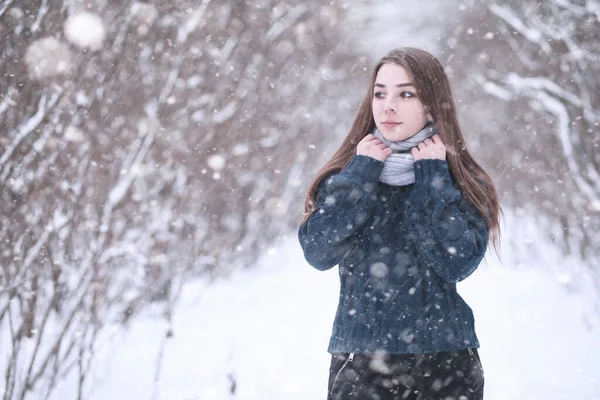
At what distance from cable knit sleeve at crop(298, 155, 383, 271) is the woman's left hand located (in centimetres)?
12

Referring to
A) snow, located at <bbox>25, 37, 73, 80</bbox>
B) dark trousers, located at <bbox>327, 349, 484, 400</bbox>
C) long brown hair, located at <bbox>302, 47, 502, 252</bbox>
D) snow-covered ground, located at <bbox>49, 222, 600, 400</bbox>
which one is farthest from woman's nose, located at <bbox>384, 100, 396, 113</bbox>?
snow-covered ground, located at <bbox>49, 222, 600, 400</bbox>

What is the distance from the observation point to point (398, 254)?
1956 mm

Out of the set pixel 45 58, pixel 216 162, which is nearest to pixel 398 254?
pixel 45 58

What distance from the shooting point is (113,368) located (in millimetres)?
4461

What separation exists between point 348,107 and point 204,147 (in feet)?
Answer: 14.6

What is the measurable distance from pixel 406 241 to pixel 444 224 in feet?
0.56

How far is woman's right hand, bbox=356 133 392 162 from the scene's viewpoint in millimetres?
2029

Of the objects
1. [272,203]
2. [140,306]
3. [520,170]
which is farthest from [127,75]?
[520,170]

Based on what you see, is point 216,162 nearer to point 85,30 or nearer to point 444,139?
point 85,30

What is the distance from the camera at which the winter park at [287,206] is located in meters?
1.94

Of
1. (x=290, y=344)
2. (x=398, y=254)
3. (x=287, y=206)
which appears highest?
(x=287, y=206)

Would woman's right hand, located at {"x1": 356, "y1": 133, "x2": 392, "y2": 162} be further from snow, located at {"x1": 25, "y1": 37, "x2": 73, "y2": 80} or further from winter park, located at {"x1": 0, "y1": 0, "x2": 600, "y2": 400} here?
snow, located at {"x1": 25, "y1": 37, "x2": 73, "y2": 80}

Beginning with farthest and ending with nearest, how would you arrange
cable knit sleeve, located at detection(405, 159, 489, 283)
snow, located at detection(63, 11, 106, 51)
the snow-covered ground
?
1. the snow-covered ground
2. snow, located at detection(63, 11, 106, 51)
3. cable knit sleeve, located at detection(405, 159, 489, 283)

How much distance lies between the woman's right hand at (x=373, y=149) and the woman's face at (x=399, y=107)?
5cm
